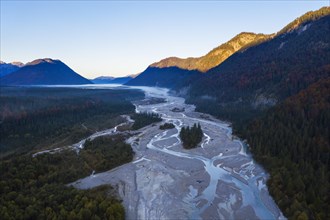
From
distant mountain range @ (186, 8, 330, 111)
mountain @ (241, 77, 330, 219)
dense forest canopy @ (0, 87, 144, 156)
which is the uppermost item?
distant mountain range @ (186, 8, 330, 111)

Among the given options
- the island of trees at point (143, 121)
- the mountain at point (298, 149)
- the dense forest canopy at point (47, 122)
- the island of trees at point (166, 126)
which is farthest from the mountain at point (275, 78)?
the dense forest canopy at point (47, 122)

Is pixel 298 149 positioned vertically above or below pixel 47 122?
above

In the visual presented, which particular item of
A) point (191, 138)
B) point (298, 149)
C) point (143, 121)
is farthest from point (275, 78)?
point (298, 149)

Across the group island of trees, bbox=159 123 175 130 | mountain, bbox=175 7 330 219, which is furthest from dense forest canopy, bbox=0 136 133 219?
island of trees, bbox=159 123 175 130

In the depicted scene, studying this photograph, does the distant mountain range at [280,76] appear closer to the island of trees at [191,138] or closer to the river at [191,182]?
the island of trees at [191,138]

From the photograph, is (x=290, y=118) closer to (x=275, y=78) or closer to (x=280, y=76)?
(x=275, y=78)

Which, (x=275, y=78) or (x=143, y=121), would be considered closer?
(x=143, y=121)

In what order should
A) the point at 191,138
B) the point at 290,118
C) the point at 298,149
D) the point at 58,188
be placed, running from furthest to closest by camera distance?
the point at 191,138 → the point at 290,118 → the point at 298,149 → the point at 58,188

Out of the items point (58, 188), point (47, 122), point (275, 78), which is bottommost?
point (47, 122)

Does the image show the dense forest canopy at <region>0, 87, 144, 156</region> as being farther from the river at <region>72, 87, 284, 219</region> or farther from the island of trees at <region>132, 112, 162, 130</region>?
the river at <region>72, 87, 284, 219</region>

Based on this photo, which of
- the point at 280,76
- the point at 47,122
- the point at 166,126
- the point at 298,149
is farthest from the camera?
the point at 280,76

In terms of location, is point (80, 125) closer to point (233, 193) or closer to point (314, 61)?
point (233, 193)
